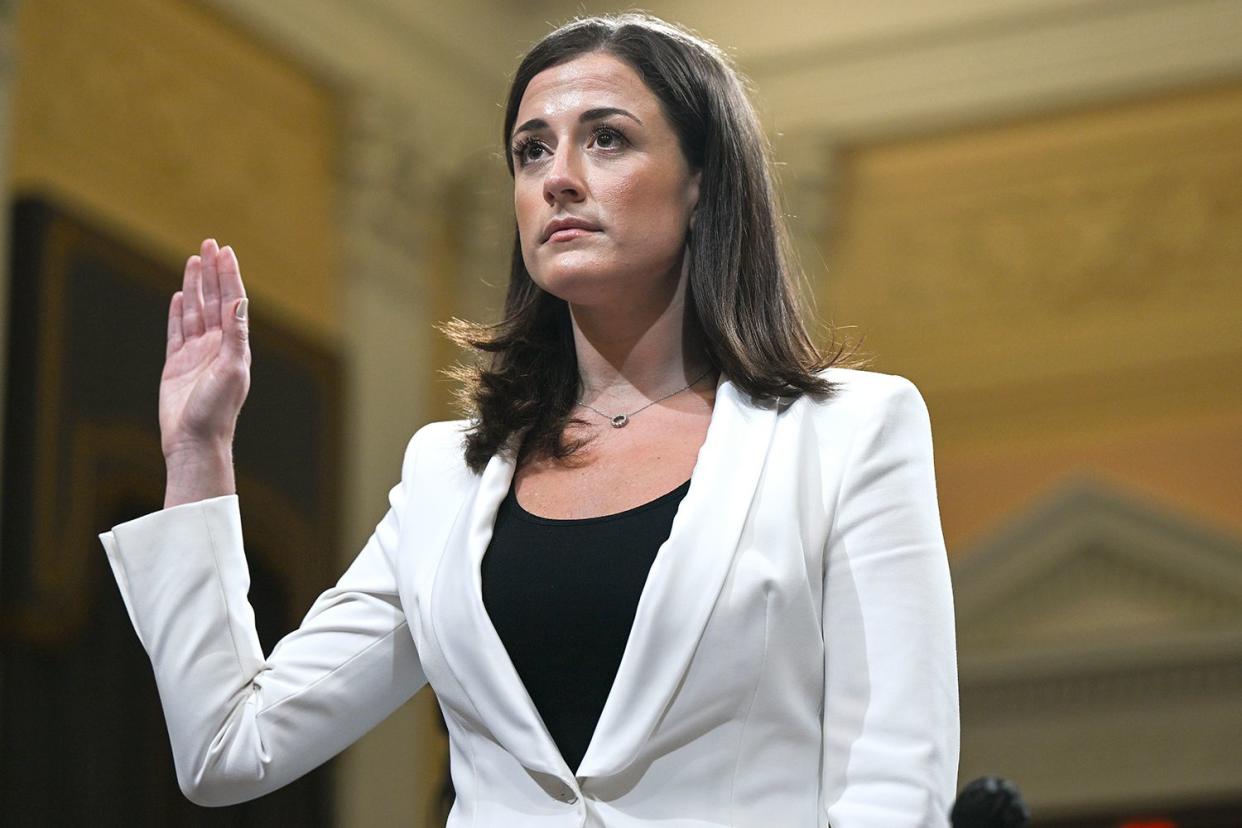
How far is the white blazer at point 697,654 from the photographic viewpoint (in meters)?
1.67

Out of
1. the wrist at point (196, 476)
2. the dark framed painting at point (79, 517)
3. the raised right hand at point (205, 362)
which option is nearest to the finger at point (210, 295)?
the raised right hand at point (205, 362)

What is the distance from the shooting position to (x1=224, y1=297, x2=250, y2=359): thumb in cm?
199

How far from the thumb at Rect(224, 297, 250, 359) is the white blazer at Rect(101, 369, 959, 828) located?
0.54 ft

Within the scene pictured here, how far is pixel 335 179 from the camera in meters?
7.77

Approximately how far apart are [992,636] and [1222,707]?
0.86 metres

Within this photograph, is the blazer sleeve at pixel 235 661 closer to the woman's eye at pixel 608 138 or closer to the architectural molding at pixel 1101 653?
the woman's eye at pixel 608 138

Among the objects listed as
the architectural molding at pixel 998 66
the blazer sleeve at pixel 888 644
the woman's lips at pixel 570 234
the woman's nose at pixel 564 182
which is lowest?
the blazer sleeve at pixel 888 644

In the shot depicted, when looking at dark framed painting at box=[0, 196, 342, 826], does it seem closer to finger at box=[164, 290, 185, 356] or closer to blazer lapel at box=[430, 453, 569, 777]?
finger at box=[164, 290, 185, 356]

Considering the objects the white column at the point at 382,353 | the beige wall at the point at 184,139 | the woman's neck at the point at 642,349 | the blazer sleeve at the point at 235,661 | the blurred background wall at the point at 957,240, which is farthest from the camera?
the white column at the point at 382,353

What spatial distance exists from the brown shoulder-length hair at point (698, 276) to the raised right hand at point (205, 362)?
0.25 metres

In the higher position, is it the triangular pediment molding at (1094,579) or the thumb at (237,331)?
the triangular pediment molding at (1094,579)

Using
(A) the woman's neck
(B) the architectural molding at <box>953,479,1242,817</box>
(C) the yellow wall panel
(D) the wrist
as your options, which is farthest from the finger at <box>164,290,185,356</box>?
(C) the yellow wall panel

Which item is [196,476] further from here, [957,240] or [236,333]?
[957,240]

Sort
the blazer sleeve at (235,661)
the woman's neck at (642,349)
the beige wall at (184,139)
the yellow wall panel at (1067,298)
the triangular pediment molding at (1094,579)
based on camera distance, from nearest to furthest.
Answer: the blazer sleeve at (235,661) → the woman's neck at (642,349) → the beige wall at (184,139) → the triangular pediment molding at (1094,579) → the yellow wall panel at (1067,298)
